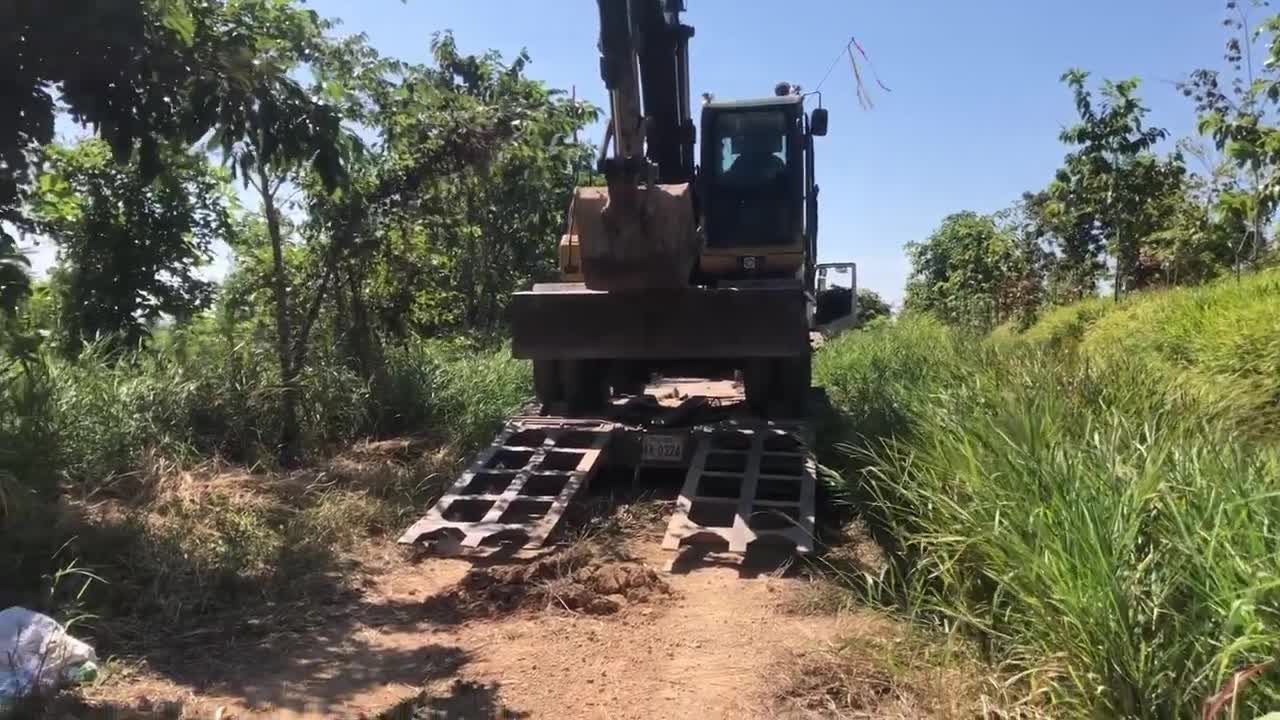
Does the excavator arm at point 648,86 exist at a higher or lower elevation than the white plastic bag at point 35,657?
higher

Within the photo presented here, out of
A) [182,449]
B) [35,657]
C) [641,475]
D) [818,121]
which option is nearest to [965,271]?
[818,121]

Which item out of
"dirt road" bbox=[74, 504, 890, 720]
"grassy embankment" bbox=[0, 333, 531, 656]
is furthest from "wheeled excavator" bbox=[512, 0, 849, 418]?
"dirt road" bbox=[74, 504, 890, 720]

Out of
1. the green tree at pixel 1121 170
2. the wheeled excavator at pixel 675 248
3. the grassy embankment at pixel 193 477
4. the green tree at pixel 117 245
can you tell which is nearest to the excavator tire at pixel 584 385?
the wheeled excavator at pixel 675 248

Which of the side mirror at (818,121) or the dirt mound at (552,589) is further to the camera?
the side mirror at (818,121)

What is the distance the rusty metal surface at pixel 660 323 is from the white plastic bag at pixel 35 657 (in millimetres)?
4128

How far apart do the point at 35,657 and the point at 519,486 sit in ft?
10.3

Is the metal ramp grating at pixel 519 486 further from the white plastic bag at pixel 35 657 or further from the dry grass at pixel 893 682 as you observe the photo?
the dry grass at pixel 893 682

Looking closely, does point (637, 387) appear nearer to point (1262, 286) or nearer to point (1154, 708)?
point (1262, 286)

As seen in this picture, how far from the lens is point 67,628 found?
14.1 ft

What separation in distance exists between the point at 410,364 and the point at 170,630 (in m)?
4.95

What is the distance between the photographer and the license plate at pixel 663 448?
6.88 metres

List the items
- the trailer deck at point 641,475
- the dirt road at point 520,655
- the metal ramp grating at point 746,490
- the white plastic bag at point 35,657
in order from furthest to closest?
the trailer deck at point 641,475
the metal ramp grating at point 746,490
the dirt road at point 520,655
the white plastic bag at point 35,657

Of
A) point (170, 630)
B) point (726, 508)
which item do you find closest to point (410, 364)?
point (726, 508)

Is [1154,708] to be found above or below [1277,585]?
below
